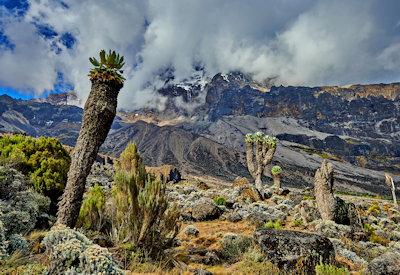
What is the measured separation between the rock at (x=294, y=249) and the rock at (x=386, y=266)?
133 centimetres

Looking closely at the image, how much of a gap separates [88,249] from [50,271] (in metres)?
0.66

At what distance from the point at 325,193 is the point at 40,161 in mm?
16513

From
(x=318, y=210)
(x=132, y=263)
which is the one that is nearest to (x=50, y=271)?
(x=132, y=263)

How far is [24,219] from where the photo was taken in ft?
34.3

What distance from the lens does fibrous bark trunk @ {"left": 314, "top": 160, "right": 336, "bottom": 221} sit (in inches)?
878

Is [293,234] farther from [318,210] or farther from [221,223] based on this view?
[318,210]

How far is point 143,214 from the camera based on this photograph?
1036 cm

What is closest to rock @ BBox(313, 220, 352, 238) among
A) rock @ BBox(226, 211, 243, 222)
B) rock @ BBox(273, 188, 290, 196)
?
rock @ BBox(226, 211, 243, 222)

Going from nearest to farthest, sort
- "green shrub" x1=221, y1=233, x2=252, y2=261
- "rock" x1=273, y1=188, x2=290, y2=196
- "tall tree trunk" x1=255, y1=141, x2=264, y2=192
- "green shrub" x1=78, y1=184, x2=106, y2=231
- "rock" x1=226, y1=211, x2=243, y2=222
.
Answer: "green shrub" x1=78, y1=184, x2=106, y2=231 → "green shrub" x1=221, y1=233, x2=252, y2=261 → "rock" x1=226, y1=211, x2=243, y2=222 → "rock" x1=273, y1=188, x2=290, y2=196 → "tall tree trunk" x1=255, y1=141, x2=264, y2=192

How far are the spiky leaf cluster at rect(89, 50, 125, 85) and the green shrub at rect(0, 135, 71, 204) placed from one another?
17.6ft

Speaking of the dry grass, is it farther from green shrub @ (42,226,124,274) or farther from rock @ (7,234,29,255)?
green shrub @ (42,226,124,274)

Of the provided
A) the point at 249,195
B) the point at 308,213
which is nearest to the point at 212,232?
the point at 308,213

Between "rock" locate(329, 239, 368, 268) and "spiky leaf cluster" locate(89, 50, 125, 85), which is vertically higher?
"spiky leaf cluster" locate(89, 50, 125, 85)

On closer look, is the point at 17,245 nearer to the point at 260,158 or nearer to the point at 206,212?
the point at 206,212
